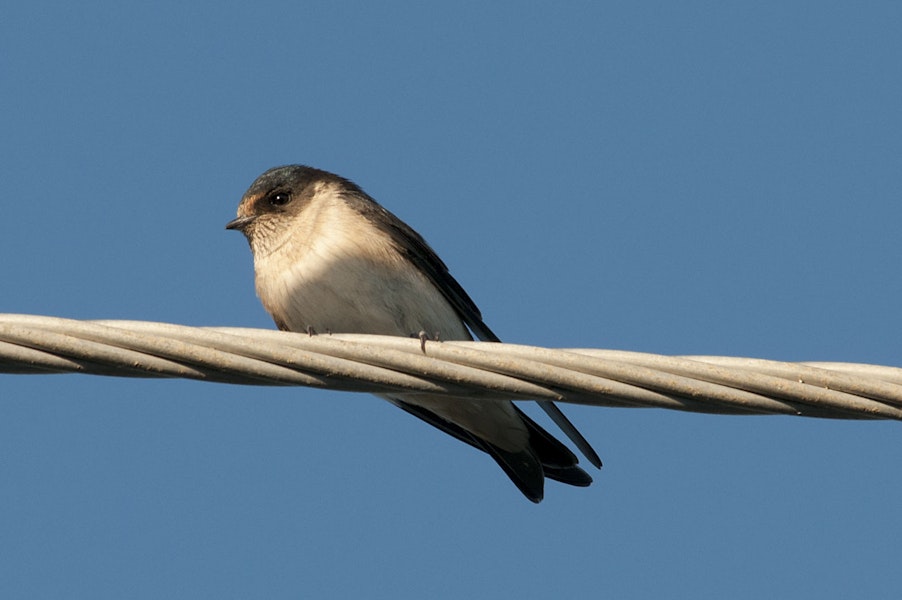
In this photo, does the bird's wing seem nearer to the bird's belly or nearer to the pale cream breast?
the pale cream breast

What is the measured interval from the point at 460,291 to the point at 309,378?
334cm

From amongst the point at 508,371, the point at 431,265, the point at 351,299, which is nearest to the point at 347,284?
the point at 351,299

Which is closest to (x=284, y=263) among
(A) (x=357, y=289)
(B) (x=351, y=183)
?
(A) (x=357, y=289)

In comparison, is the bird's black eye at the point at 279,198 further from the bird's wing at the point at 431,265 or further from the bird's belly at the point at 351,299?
the bird's belly at the point at 351,299

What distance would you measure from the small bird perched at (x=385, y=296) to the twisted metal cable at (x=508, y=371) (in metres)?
2.31

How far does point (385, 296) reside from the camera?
6086mm

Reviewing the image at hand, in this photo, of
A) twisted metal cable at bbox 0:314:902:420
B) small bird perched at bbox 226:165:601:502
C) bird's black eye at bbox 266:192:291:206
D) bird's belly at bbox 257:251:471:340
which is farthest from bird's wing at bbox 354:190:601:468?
twisted metal cable at bbox 0:314:902:420

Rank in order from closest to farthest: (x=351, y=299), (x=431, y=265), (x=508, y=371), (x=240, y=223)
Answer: (x=508, y=371), (x=351, y=299), (x=431, y=265), (x=240, y=223)

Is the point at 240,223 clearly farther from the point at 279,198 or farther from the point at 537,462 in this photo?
the point at 537,462

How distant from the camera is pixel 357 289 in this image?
602cm


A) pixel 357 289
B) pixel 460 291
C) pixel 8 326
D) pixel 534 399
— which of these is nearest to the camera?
pixel 8 326

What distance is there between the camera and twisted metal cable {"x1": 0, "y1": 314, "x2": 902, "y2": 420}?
10.4ft

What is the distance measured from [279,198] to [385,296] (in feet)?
3.82

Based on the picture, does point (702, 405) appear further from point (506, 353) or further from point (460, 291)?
point (460, 291)
